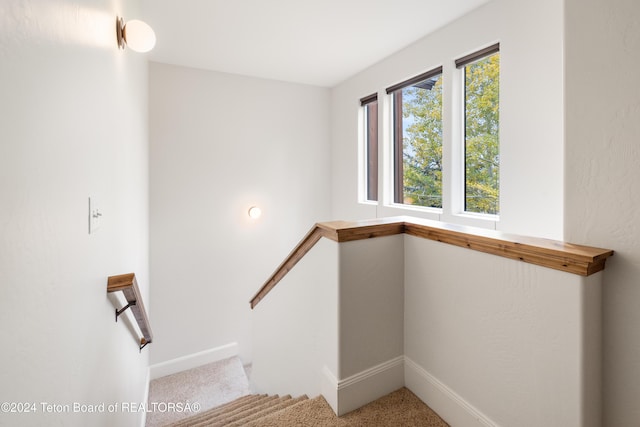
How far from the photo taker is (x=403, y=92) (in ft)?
11.2

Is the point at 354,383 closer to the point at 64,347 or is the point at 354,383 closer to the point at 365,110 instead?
the point at 64,347

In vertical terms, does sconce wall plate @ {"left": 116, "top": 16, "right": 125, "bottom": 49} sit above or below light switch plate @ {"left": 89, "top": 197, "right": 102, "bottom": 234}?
above

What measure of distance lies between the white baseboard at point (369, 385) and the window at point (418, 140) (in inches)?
69.9

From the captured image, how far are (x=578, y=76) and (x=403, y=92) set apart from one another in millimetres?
2519

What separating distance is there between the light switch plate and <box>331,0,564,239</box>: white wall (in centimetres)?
248

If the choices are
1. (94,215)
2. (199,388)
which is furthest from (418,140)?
(199,388)

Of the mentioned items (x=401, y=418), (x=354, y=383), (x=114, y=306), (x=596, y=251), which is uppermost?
(x=596, y=251)

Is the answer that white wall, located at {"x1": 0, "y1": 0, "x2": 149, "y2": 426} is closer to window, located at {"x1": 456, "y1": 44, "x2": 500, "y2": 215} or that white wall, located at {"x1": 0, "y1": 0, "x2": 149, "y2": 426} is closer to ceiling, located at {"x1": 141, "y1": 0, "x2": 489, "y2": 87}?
ceiling, located at {"x1": 141, "y1": 0, "x2": 489, "y2": 87}

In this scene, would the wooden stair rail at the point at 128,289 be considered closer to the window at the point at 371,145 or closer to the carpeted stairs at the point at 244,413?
the carpeted stairs at the point at 244,413

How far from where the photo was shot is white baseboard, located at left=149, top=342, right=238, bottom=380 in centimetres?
357

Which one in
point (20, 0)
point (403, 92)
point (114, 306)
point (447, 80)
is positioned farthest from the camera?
point (403, 92)

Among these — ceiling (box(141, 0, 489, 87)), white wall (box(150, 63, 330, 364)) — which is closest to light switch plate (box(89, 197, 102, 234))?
ceiling (box(141, 0, 489, 87))

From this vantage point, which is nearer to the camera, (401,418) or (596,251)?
(596,251)

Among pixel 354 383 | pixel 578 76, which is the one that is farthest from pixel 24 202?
pixel 578 76
